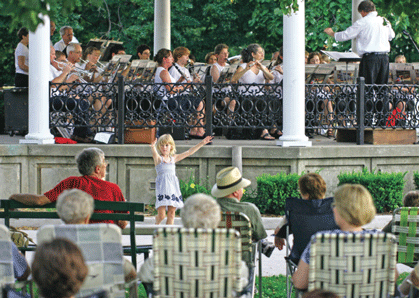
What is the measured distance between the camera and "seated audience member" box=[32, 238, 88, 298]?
10.6ft

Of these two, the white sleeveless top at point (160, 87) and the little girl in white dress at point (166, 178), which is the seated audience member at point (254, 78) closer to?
the white sleeveless top at point (160, 87)

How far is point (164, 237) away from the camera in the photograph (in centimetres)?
408

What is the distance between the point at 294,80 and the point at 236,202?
518 cm

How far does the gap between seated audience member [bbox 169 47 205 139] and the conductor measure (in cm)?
251

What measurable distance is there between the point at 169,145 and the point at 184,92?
3.12m

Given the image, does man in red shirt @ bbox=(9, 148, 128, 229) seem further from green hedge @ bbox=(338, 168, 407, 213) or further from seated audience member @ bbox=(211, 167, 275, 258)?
green hedge @ bbox=(338, 168, 407, 213)

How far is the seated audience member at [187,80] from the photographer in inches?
435

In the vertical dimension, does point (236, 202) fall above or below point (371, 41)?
below

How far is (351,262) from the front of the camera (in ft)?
13.5

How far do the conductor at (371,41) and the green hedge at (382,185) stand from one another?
2.22 metres

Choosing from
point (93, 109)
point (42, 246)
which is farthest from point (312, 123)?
point (42, 246)

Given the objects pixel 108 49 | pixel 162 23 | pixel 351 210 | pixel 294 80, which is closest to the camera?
pixel 351 210

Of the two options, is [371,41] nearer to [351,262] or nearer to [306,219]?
[306,219]

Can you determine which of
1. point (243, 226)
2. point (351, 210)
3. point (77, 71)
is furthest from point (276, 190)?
point (351, 210)
